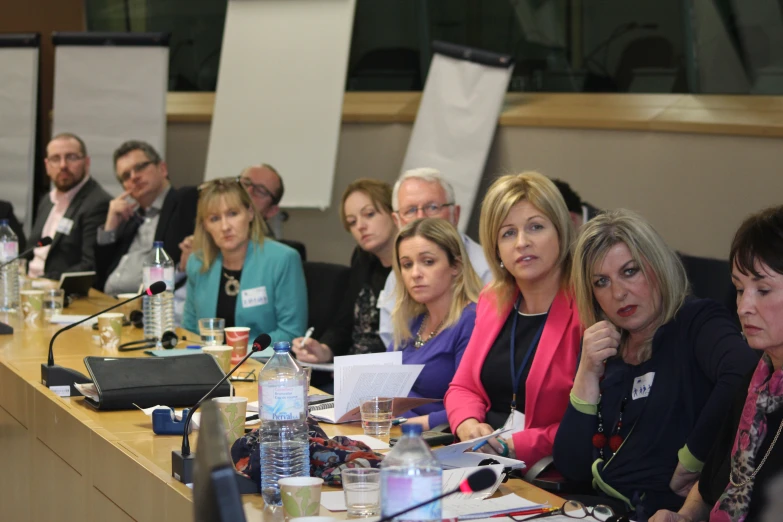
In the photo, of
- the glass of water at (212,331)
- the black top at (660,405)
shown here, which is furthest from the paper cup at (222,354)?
the black top at (660,405)

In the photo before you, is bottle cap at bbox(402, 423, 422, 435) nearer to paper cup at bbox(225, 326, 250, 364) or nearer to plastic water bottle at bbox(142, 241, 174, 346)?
paper cup at bbox(225, 326, 250, 364)

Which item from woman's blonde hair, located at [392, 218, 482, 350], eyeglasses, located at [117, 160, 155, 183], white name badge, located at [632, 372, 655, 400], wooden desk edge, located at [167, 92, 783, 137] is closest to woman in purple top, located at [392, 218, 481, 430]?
woman's blonde hair, located at [392, 218, 482, 350]

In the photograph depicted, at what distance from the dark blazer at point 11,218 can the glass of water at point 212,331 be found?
388 cm

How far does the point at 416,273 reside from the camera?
10.6ft

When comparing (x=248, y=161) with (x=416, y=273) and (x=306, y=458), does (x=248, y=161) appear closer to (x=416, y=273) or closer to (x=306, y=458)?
(x=416, y=273)

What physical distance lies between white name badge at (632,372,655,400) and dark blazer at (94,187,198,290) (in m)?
3.53

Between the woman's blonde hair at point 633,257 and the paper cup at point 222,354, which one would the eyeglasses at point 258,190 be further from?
the woman's blonde hair at point 633,257

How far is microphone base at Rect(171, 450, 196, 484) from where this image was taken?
210 cm

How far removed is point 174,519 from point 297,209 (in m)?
4.73

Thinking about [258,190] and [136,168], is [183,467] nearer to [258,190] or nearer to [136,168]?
[258,190]

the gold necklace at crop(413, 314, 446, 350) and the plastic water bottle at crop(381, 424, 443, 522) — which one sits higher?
the plastic water bottle at crop(381, 424, 443, 522)

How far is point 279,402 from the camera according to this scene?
210 centimetres

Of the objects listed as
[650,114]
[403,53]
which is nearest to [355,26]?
[403,53]

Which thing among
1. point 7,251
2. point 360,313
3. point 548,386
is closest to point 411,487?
point 548,386
